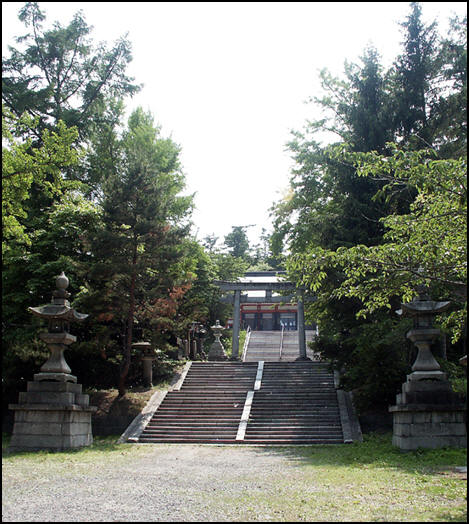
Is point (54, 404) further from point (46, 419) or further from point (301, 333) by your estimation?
point (301, 333)

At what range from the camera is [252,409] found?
16.5 m

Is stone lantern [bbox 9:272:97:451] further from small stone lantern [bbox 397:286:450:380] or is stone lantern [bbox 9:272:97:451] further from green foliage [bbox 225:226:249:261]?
green foliage [bbox 225:226:249:261]

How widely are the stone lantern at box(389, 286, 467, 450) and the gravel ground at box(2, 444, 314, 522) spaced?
273cm

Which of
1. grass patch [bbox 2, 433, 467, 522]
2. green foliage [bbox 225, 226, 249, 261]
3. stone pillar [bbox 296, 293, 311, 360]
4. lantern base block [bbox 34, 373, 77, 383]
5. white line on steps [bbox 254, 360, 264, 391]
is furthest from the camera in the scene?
green foliage [bbox 225, 226, 249, 261]

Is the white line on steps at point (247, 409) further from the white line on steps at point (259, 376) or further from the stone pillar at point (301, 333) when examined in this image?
the stone pillar at point (301, 333)

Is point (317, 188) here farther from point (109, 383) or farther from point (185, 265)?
point (109, 383)

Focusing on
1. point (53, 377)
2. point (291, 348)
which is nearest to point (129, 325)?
point (53, 377)

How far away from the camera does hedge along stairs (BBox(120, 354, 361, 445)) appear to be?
14.3 metres

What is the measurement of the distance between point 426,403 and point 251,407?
6832 mm

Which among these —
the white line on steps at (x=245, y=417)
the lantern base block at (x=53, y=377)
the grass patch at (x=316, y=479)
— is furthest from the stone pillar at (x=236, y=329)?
the lantern base block at (x=53, y=377)

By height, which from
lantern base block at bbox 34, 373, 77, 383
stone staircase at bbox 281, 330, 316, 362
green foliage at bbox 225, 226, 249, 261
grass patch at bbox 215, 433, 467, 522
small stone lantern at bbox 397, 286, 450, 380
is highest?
green foliage at bbox 225, 226, 249, 261

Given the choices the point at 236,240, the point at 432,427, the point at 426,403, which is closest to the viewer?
the point at 432,427

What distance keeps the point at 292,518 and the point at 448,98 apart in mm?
16776

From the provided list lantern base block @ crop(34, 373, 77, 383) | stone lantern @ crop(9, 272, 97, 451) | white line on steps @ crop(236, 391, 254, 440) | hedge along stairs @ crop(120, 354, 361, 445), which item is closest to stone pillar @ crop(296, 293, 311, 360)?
hedge along stairs @ crop(120, 354, 361, 445)
